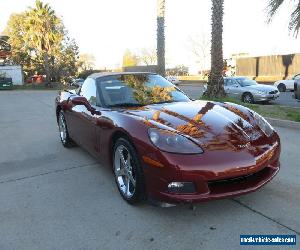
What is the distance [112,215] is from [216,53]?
9339 mm

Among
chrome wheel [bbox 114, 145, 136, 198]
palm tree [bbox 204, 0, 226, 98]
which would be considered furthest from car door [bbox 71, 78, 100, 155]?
palm tree [bbox 204, 0, 226, 98]

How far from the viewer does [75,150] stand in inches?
244

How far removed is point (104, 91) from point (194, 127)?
1647 mm

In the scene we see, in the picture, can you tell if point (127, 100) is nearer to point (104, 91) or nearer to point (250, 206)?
point (104, 91)

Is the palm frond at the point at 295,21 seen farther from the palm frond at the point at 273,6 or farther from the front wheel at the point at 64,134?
the front wheel at the point at 64,134

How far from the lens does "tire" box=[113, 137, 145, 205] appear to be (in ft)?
11.5

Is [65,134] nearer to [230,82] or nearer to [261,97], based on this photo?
[261,97]

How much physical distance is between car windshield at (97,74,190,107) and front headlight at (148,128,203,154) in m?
1.14

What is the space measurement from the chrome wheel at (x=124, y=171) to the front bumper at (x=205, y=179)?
1.32 ft

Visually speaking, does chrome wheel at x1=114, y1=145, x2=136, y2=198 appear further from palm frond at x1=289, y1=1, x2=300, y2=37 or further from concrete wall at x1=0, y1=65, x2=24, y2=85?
concrete wall at x1=0, y1=65, x2=24, y2=85

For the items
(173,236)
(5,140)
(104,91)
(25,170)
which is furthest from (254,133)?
(5,140)

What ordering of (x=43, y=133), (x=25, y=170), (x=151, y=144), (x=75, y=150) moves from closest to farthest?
(x=151, y=144), (x=25, y=170), (x=75, y=150), (x=43, y=133)

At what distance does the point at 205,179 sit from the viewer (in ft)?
10.3

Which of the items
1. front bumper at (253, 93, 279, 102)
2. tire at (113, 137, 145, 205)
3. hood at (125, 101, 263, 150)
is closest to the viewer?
hood at (125, 101, 263, 150)
